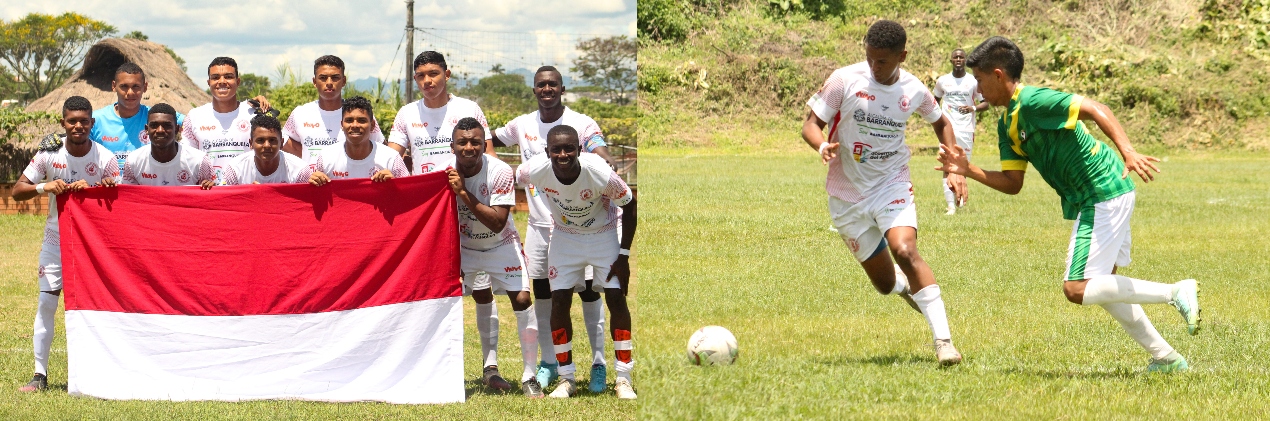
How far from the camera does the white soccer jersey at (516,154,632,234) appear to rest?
6824mm

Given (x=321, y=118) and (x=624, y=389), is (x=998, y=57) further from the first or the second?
(x=321, y=118)

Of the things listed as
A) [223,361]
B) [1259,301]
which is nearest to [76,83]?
[223,361]

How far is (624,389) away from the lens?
6.93m

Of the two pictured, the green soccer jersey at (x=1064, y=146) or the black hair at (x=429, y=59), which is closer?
the green soccer jersey at (x=1064, y=146)

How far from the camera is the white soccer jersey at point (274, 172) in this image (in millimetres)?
7504

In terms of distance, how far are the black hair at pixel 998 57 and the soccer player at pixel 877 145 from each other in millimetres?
499

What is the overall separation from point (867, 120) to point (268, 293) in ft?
12.1

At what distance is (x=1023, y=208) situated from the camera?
16.5 m

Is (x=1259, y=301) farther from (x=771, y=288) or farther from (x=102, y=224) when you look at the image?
(x=102, y=224)

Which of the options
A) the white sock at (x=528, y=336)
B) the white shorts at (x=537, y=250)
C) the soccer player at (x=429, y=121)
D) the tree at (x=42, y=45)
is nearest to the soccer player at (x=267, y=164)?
the soccer player at (x=429, y=121)

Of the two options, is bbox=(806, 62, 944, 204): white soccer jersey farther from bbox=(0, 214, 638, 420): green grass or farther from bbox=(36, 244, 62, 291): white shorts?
bbox=(36, 244, 62, 291): white shorts

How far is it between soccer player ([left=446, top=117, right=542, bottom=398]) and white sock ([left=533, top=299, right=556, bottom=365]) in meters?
0.23

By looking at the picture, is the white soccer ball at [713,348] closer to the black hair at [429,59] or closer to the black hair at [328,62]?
the black hair at [429,59]

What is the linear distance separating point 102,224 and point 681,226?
23.8ft
